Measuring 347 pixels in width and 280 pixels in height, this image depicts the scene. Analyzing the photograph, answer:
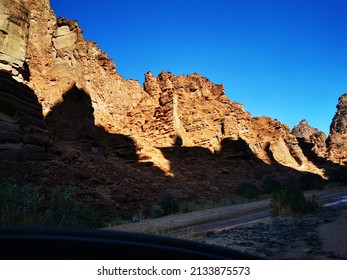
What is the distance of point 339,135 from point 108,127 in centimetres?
7180

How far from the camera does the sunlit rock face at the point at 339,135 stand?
7696cm

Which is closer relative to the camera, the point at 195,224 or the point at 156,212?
the point at 195,224

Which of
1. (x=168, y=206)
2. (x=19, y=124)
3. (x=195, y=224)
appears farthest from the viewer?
(x=168, y=206)

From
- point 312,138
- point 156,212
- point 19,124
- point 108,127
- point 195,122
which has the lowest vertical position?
point 156,212

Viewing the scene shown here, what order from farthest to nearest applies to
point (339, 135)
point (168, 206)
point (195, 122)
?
point (339, 135), point (195, 122), point (168, 206)

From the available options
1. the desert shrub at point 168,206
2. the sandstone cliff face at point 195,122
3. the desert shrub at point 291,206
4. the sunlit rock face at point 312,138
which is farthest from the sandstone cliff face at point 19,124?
the sunlit rock face at point 312,138

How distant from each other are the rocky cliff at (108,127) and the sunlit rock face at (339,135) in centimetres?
1862

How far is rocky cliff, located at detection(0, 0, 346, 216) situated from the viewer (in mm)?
17938

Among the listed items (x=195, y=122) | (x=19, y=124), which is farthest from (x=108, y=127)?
(x=19, y=124)

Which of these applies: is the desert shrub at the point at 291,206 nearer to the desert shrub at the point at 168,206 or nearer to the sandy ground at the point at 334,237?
the sandy ground at the point at 334,237

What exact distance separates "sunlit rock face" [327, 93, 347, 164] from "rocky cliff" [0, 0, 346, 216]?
1862 centimetres

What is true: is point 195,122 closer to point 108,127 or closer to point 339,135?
point 108,127

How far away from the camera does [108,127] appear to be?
35.9m

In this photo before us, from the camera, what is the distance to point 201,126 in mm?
46688
